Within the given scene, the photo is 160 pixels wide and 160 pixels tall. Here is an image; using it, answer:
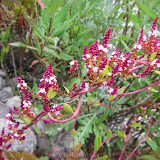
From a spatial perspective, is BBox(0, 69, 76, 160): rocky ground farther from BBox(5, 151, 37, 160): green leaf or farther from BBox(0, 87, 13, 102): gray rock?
BBox(5, 151, 37, 160): green leaf

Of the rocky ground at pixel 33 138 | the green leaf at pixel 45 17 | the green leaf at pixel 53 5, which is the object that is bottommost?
the rocky ground at pixel 33 138

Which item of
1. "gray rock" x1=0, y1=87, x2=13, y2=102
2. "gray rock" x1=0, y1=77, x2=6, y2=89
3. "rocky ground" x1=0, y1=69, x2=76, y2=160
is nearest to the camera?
"rocky ground" x1=0, y1=69, x2=76, y2=160

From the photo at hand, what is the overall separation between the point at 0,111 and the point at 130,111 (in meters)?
1.12

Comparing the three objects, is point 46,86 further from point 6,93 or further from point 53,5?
point 6,93

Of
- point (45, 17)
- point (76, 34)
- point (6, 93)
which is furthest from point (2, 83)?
point (45, 17)

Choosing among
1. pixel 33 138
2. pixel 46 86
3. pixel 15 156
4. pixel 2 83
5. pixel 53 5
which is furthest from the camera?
pixel 2 83

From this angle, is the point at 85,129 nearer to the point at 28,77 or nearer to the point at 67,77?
the point at 67,77

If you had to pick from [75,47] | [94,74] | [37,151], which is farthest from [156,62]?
[37,151]

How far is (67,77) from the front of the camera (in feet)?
4.93

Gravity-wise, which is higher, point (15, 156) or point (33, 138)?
point (15, 156)

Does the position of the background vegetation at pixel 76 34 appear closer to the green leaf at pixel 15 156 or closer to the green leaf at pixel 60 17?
the green leaf at pixel 60 17

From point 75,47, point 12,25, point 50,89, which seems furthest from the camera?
point 12,25

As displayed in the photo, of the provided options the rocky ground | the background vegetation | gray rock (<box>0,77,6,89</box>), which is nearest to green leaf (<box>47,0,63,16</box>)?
the background vegetation

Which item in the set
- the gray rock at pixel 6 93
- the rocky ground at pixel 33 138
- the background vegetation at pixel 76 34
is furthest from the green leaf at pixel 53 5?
the gray rock at pixel 6 93
